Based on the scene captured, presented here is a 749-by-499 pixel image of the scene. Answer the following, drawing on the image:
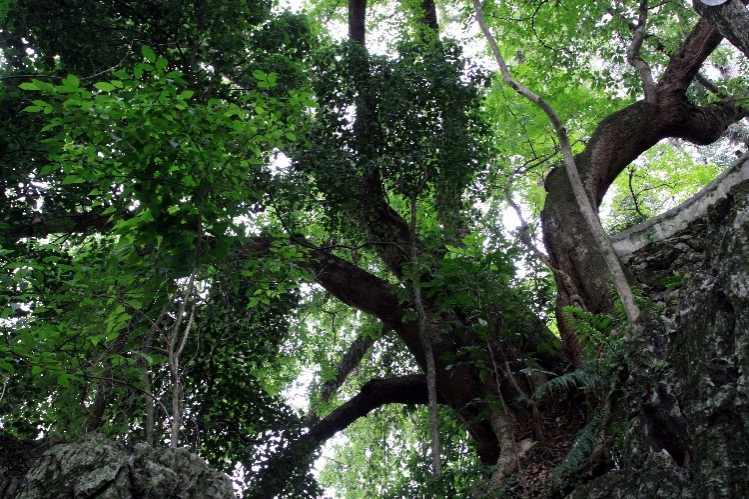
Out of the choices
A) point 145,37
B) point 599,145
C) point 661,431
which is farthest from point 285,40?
point 661,431

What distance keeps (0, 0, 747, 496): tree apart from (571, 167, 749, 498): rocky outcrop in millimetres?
635

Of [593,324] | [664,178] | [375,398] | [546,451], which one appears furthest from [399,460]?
[664,178]

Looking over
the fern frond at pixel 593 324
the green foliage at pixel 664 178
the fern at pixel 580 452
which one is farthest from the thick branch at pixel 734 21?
the green foliage at pixel 664 178

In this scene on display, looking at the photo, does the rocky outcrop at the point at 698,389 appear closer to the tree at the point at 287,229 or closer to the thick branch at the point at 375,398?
the tree at the point at 287,229

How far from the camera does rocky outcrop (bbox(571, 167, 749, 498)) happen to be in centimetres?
327

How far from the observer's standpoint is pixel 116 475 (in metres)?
4.07

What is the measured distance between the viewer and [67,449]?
14.0 feet

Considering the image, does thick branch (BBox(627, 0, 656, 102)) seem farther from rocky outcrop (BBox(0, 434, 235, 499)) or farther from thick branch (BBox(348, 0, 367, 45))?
Result: rocky outcrop (BBox(0, 434, 235, 499))

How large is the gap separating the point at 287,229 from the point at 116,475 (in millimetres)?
4308

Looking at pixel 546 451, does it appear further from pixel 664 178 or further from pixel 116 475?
pixel 664 178

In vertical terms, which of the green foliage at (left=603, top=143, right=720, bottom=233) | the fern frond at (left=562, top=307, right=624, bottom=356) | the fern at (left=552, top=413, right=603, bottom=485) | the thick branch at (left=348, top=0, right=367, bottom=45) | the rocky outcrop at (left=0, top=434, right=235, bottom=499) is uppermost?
the green foliage at (left=603, top=143, right=720, bottom=233)

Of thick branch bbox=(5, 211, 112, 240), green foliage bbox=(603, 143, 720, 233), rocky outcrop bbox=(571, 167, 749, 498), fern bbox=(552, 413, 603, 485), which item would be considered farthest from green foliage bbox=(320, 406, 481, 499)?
green foliage bbox=(603, 143, 720, 233)

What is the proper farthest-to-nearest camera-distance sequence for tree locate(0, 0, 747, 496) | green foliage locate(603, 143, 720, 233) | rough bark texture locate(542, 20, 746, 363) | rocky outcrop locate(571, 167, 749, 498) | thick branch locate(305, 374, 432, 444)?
1. green foliage locate(603, 143, 720, 233)
2. thick branch locate(305, 374, 432, 444)
3. rough bark texture locate(542, 20, 746, 363)
4. tree locate(0, 0, 747, 496)
5. rocky outcrop locate(571, 167, 749, 498)

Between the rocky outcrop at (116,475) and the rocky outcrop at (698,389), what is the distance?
251cm
